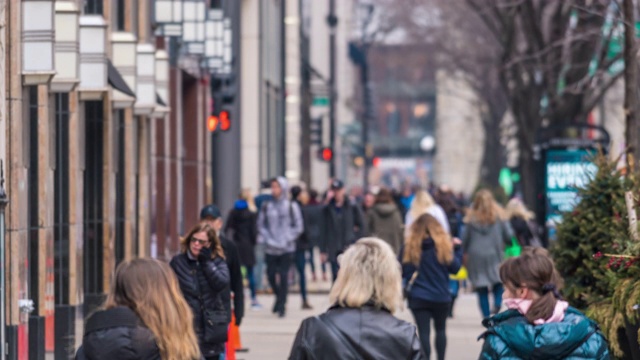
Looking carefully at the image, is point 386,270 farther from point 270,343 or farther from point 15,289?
point 270,343

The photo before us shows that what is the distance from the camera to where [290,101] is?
44.3m

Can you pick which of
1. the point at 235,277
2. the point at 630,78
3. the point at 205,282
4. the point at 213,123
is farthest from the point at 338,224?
the point at 205,282

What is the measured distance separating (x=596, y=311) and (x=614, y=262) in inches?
27.4

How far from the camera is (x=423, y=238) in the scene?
14406 millimetres

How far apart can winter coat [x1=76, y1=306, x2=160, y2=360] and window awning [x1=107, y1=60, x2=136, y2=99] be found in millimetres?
10238

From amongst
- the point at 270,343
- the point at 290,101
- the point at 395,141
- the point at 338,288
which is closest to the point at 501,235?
the point at 270,343

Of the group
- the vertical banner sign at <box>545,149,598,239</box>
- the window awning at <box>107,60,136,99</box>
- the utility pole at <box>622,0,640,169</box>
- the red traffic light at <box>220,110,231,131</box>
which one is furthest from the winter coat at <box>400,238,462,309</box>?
the red traffic light at <box>220,110,231,131</box>

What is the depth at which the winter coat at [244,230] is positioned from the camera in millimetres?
23016

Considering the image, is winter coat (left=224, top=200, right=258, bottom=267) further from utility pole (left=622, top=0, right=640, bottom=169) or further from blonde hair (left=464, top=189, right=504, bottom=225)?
utility pole (left=622, top=0, right=640, bottom=169)

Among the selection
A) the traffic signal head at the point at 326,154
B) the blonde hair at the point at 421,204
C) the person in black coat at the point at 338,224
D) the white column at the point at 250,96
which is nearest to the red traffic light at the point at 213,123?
the person in black coat at the point at 338,224

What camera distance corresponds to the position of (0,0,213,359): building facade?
43.1 feet

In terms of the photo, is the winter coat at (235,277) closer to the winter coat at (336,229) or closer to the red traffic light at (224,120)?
the winter coat at (336,229)

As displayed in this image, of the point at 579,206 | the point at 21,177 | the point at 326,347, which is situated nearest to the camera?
the point at 326,347

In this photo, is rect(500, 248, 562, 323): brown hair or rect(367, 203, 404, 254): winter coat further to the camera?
rect(367, 203, 404, 254): winter coat
